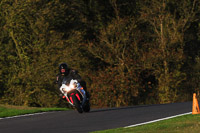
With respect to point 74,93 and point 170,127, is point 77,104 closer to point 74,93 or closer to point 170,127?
point 74,93

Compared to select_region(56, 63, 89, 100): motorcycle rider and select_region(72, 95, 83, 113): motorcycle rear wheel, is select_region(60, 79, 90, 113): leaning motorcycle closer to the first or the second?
select_region(72, 95, 83, 113): motorcycle rear wheel

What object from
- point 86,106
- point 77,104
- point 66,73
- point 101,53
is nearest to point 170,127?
point 77,104

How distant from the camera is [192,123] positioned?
1466 cm

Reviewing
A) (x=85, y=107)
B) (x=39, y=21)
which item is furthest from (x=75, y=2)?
(x=85, y=107)

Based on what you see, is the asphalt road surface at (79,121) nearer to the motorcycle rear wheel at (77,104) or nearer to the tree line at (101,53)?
the motorcycle rear wheel at (77,104)

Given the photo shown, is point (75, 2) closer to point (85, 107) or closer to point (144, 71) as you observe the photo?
point (144, 71)

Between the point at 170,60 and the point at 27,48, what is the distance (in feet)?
30.7

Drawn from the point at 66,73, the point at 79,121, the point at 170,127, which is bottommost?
the point at 170,127

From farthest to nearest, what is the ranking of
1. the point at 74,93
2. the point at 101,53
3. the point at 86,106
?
the point at 101,53
the point at 86,106
the point at 74,93

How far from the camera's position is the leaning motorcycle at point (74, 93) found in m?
18.8

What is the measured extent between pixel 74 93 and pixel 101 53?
18.5m

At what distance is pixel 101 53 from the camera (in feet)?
122

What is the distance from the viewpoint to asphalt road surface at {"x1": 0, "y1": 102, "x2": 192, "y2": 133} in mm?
14771

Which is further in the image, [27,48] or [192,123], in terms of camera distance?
[27,48]
